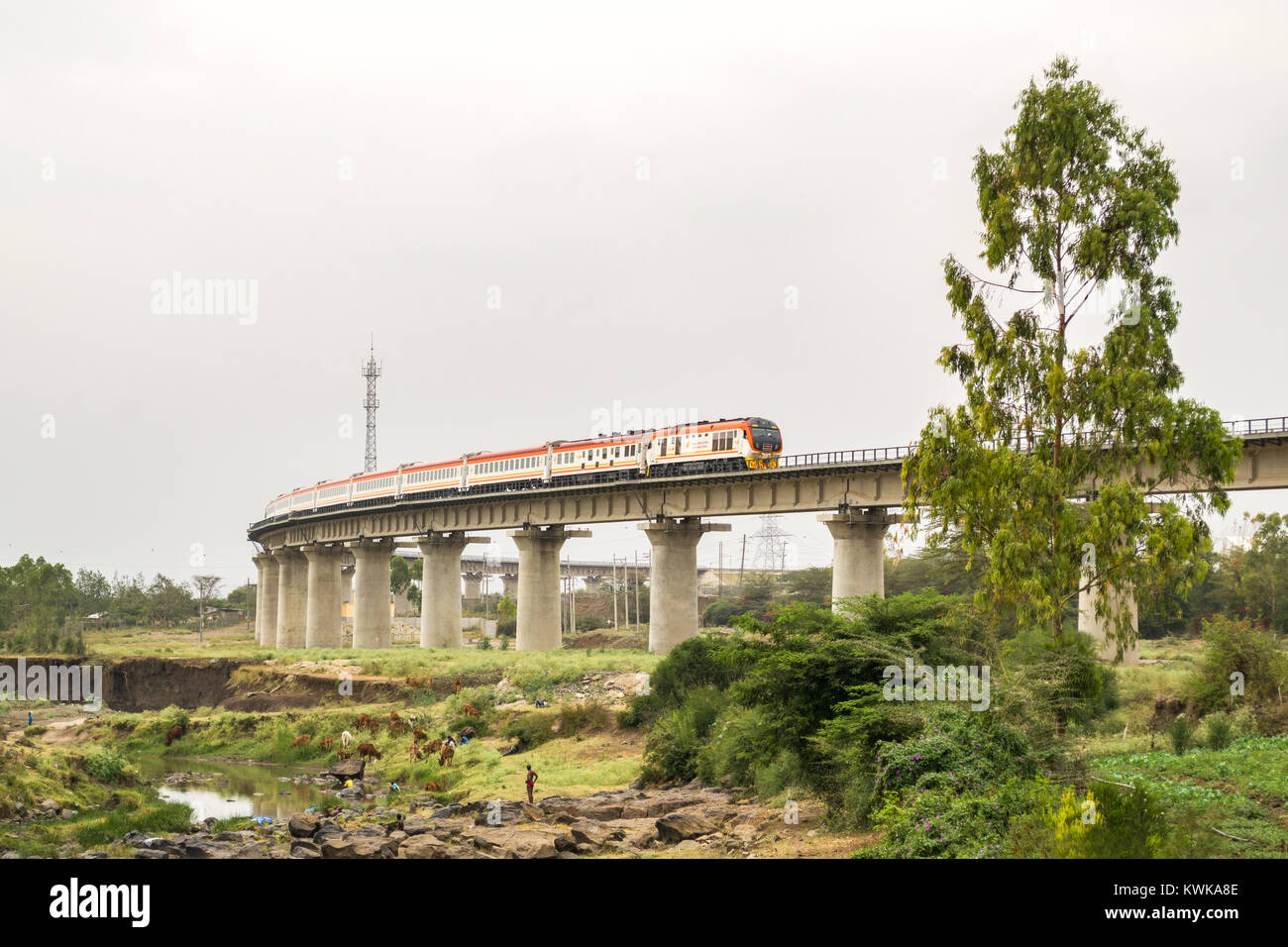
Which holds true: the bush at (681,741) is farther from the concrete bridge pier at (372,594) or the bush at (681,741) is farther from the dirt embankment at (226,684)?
the concrete bridge pier at (372,594)

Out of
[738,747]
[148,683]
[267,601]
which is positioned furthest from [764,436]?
[267,601]

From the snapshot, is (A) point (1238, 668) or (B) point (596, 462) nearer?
(A) point (1238, 668)

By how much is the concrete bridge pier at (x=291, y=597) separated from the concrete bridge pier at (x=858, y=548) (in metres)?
67.9

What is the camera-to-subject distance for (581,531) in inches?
2655

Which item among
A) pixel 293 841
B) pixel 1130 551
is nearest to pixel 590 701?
pixel 293 841

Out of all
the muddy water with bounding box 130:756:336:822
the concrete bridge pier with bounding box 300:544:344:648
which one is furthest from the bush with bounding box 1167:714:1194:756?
the concrete bridge pier with bounding box 300:544:344:648

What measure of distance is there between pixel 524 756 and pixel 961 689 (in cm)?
2240

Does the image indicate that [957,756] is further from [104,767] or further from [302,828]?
[104,767]

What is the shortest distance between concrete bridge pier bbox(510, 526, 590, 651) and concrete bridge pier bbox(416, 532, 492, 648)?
9964 mm

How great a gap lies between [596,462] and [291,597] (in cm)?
5613

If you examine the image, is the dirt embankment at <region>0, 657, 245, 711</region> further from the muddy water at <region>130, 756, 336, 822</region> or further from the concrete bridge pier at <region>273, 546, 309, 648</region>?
the concrete bridge pier at <region>273, 546, 309, 648</region>

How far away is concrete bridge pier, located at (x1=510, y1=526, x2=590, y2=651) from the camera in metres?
68.3

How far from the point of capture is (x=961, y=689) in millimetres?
21906

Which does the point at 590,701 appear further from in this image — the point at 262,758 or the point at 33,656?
the point at 33,656
